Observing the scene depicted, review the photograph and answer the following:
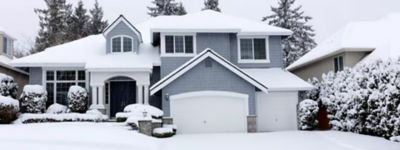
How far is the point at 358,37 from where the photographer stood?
21984mm

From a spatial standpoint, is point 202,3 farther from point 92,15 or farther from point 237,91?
point 237,91

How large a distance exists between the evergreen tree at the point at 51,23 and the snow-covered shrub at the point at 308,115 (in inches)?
1037

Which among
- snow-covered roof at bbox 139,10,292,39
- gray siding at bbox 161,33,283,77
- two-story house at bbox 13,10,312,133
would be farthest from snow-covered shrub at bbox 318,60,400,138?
snow-covered roof at bbox 139,10,292,39

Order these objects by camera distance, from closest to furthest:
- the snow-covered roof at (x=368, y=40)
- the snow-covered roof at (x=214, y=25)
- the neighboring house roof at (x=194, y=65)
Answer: the neighboring house roof at (x=194, y=65), the snow-covered roof at (x=368, y=40), the snow-covered roof at (x=214, y=25)

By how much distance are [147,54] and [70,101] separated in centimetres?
486

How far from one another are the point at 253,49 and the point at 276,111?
406 cm

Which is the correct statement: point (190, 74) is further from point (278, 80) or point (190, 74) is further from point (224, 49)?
point (278, 80)

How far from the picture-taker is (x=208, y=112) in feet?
59.7

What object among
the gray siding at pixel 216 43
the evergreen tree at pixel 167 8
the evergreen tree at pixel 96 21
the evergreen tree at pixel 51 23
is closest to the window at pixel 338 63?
the gray siding at pixel 216 43


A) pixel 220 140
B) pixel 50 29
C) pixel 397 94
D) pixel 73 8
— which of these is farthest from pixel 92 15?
pixel 397 94

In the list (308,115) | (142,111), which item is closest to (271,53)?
(308,115)

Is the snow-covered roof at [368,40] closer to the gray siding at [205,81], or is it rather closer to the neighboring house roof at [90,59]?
the gray siding at [205,81]

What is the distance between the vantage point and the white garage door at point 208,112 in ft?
59.3

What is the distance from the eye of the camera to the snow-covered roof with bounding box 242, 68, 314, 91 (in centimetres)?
1936
